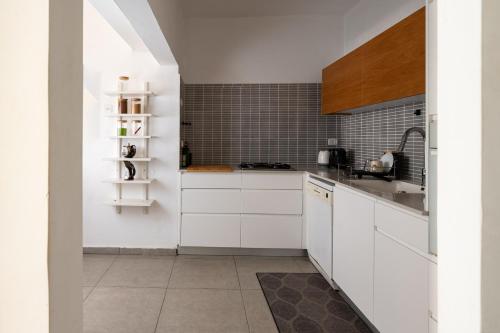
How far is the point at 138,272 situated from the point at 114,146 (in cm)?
142

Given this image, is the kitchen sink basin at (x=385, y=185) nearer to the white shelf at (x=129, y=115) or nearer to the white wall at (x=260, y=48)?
the white wall at (x=260, y=48)

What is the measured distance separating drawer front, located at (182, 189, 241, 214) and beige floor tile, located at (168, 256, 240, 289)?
1.75 feet

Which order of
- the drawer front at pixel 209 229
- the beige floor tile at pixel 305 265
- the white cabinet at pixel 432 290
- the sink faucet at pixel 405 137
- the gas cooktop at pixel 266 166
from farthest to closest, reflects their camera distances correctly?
the gas cooktop at pixel 266 166 → the drawer front at pixel 209 229 → the beige floor tile at pixel 305 265 → the sink faucet at pixel 405 137 → the white cabinet at pixel 432 290

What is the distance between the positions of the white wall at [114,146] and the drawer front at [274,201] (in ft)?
2.80

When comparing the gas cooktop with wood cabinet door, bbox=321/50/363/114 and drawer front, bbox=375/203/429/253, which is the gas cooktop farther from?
drawer front, bbox=375/203/429/253

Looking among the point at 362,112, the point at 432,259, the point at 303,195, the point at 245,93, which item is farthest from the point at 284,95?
the point at 432,259

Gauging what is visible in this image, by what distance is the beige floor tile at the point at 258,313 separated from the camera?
2.05 metres

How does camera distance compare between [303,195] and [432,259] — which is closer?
[432,259]

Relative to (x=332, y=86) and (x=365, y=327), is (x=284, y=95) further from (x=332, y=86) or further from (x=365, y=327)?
(x=365, y=327)
